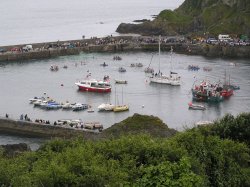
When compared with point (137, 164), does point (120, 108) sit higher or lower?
lower

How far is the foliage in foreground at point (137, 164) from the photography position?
17.4 meters

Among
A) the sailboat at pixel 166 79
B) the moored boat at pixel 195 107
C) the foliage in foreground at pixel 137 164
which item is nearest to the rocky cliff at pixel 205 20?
the sailboat at pixel 166 79

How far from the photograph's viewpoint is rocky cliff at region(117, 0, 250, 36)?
3693 inches

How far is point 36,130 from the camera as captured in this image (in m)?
43.1

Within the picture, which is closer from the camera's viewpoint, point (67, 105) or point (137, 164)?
point (137, 164)

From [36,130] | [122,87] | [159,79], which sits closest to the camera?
[36,130]

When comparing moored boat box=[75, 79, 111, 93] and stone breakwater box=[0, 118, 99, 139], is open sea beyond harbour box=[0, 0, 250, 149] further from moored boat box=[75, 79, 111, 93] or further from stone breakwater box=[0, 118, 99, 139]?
stone breakwater box=[0, 118, 99, 139]

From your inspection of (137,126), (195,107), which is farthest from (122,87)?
(137,126)

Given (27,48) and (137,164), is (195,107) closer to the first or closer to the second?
(137,164)

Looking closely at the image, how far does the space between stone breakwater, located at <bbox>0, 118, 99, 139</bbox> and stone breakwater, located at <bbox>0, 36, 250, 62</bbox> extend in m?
38.2

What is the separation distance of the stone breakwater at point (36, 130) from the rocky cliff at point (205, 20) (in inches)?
2228

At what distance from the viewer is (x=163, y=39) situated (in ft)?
307

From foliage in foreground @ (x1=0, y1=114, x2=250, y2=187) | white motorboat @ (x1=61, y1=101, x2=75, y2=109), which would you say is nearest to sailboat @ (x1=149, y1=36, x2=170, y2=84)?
white motorboat @ (x1=61, y1=101, x2=75, y2=109)

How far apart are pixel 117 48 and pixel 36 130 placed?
160 feet
